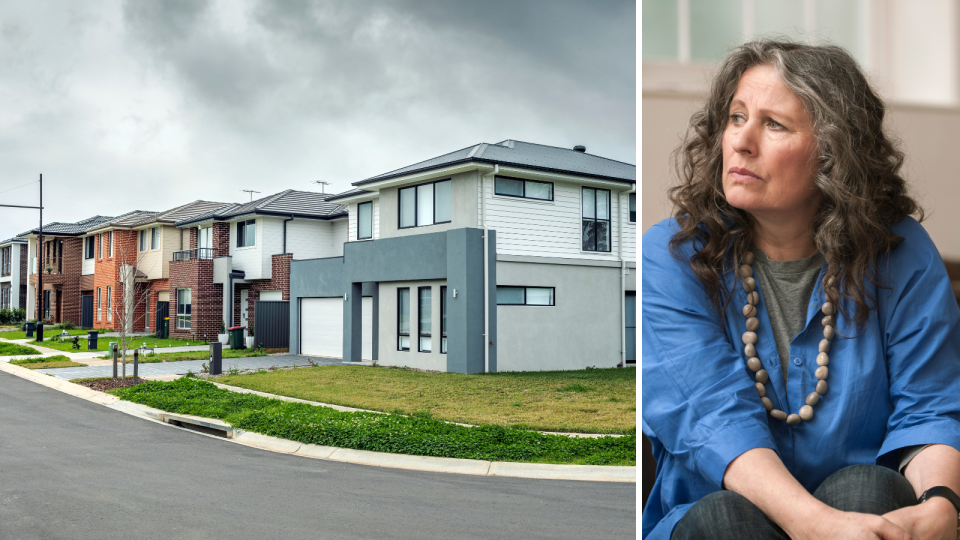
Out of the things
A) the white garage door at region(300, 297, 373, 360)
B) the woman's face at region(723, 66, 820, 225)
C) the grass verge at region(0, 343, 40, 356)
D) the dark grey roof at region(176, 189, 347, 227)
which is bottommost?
the grass verge at region(0, 343, 40, 356)

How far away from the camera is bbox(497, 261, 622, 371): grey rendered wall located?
1909cm

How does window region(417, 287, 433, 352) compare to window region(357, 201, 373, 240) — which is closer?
window region(417, 287, 433, 352)

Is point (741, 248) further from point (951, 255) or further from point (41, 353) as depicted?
point (41, 353)

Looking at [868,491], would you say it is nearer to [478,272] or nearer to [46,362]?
[478,272]

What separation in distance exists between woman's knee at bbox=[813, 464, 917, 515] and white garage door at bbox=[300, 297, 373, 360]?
21205mm

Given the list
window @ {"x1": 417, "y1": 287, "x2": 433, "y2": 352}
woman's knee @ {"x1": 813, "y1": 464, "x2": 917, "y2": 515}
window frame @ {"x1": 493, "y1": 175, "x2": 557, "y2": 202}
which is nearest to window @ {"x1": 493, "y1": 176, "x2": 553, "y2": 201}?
window frame @ {"x1": 493, "y1": 175, "x2": 557, "y2": 202}

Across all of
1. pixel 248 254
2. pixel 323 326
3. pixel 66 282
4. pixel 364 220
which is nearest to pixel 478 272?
pixel 364 220

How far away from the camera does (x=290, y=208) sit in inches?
1198

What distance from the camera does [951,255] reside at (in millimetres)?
1641

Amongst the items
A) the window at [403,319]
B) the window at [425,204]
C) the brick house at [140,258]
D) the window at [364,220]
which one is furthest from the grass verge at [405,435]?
the brick house at [140,258]

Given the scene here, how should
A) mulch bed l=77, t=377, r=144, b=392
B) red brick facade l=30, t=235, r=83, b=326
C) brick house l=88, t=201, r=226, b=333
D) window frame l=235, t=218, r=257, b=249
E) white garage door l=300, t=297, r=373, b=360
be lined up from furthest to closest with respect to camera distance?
red brick facade l=30, t=235, r=83, b=326, brick house l=88, t=201, r=226, b=333, window frame l=235, t=218, r=257, b=249, white garage door l=300, t=297, r=373, b=360, mulch bed l=77, t=377, r=144, b=392

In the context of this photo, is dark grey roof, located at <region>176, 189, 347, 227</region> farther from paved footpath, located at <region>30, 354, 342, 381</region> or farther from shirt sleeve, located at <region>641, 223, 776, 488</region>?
shirt sleeve, located at <region>641, 223, 776, 488</region>

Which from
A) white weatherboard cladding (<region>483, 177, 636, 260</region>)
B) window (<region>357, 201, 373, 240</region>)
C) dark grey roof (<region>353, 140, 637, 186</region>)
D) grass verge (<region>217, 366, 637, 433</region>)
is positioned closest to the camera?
grass verge (<region>217, 366, 637, 433</region>)

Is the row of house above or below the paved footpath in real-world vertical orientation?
above
